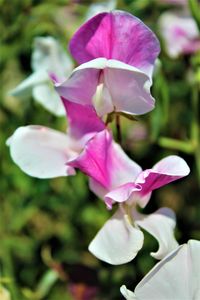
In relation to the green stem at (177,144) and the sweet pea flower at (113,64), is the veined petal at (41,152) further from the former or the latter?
the green stem at (177,144)

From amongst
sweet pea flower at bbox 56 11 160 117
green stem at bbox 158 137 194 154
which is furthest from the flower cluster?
green stem at bbox 158 137 194 154

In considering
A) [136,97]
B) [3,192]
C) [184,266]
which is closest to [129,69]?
[136,97]

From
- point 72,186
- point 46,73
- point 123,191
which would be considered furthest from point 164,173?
point 72,186

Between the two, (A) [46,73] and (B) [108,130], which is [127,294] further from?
(A) [46,73]

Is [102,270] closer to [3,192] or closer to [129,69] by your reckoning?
[3,192]

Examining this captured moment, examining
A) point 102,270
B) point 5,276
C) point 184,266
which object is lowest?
point 102,270

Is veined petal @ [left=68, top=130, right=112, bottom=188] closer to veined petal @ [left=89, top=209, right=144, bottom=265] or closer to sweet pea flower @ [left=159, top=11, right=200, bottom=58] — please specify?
veined petal @ [left=89, top=209, right=144, bottom=265]
